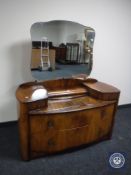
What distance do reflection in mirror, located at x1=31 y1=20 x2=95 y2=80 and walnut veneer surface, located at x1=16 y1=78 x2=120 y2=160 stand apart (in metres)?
0.13

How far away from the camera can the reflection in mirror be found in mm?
2150

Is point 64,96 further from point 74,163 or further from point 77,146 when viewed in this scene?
point 74,163

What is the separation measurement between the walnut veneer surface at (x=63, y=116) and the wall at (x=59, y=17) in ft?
1.08

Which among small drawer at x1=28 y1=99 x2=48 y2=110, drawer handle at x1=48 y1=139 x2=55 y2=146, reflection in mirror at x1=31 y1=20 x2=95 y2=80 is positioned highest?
reflection in mirror at x1=31 y1=20 x2=95 y2=80

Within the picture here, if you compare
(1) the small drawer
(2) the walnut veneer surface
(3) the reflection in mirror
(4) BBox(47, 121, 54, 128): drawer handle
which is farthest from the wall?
(4) BBox(47, 121, 54, 128): drawer handle

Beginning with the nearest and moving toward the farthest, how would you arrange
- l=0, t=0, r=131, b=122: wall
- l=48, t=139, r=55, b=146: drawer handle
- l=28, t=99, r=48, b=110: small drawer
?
l=28, t=99, r=48, b=110: small drawer → l=48, t=139, r=55, b=146: drawer handle → l=0, t=0, r=131, b=122: wall

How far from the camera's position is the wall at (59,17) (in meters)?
2.12

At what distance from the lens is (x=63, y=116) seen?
1.86 meters

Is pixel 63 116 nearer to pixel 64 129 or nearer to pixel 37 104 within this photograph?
pixel 64 129

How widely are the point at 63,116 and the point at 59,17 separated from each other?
1.18m

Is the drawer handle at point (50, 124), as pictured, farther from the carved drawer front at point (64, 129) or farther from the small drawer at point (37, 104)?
the small drawer at point (37, 104)

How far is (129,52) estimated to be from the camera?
9.73 feet

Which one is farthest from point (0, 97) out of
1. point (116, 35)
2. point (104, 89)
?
point (116, 35)

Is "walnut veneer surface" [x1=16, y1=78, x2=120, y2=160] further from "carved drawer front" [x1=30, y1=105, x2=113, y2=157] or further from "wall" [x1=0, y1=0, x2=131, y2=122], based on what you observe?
"wall" [x1=0, y1=0, x2=131, y2=122]
